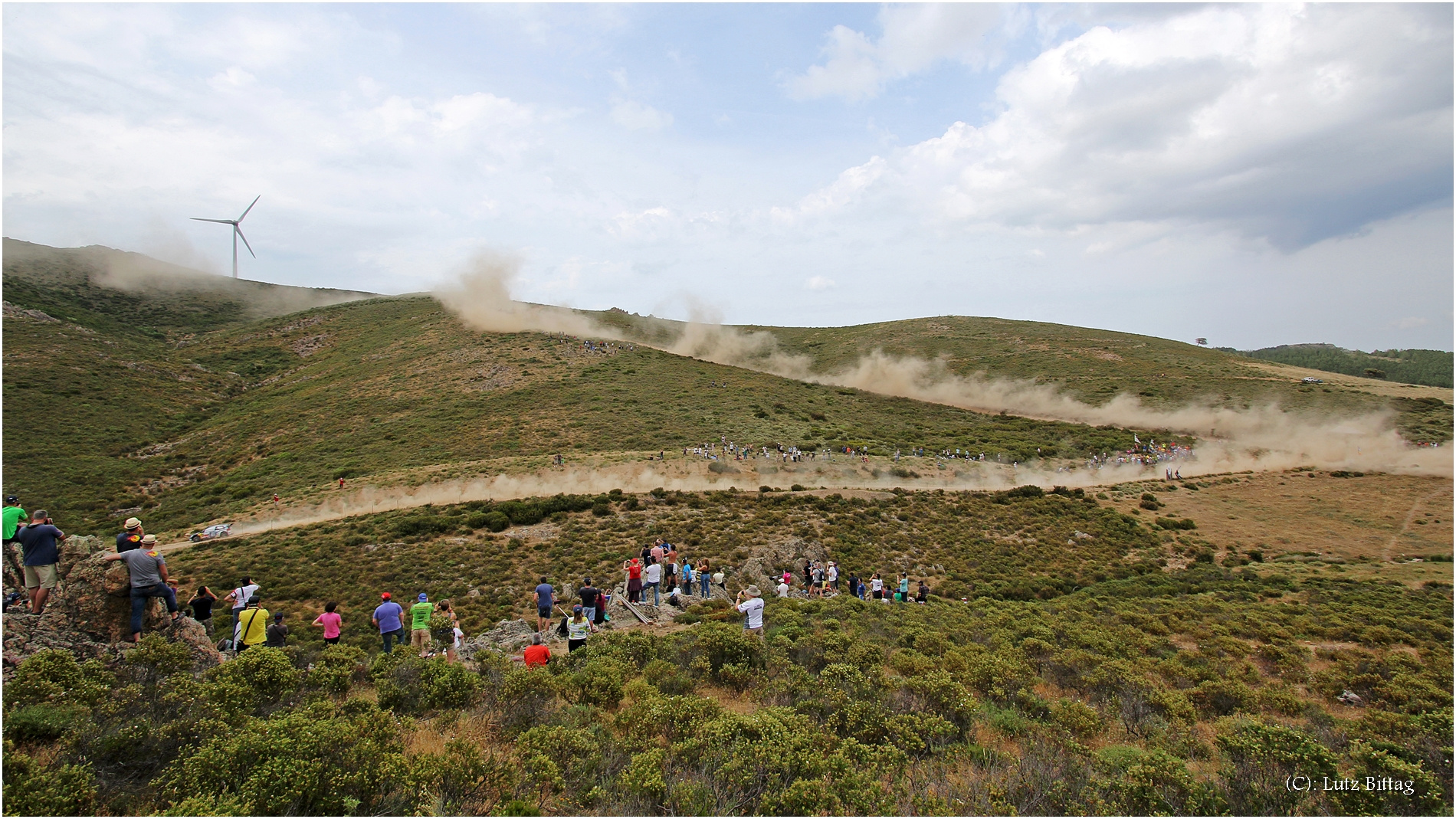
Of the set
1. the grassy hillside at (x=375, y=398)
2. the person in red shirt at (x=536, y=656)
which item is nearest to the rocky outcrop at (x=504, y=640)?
the person in red shirt at (x=536, y=656)

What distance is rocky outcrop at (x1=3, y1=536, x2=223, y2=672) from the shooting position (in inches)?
384

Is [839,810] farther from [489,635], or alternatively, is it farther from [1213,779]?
[489,635]

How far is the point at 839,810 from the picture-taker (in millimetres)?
7008

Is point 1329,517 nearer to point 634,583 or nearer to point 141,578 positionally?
point 634,583

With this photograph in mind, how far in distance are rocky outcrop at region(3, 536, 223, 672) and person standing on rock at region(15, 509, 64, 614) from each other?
0.61 ft

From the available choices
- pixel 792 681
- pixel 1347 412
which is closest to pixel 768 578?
pixel 792 681

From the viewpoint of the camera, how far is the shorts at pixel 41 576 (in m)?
10.7

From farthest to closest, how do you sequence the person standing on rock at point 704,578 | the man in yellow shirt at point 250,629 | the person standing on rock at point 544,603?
the person standing on rock at point 704,578, the person standing on rock at point 544,603, the man in yellow shirt at point 250,629

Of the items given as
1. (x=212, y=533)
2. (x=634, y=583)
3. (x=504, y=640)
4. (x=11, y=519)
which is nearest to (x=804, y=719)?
(x=504, y=640)

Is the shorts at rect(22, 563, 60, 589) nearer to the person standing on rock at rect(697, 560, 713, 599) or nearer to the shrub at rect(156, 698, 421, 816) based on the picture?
the shrub at rect(156, 698, 421, 816)

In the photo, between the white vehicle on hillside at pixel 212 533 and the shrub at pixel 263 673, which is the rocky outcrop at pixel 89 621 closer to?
the shrub at pixel 263 673

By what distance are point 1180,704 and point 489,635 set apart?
54.1ft

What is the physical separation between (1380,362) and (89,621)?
19052cm

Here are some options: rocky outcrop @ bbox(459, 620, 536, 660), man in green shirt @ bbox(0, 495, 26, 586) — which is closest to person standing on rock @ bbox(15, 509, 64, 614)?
man in green shirt @ bbox(0, 495, 26, 586)
